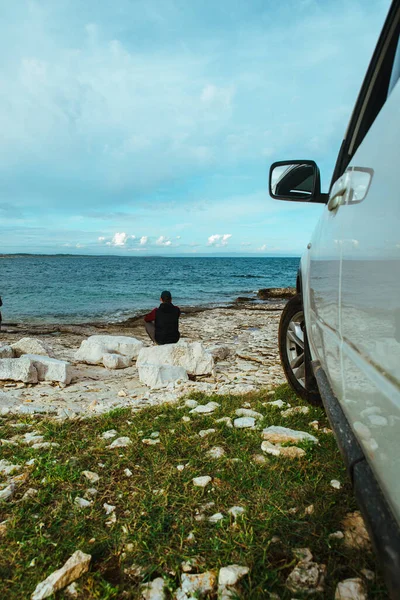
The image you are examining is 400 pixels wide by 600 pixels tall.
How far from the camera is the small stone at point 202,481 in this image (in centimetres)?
243

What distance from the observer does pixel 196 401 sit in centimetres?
423

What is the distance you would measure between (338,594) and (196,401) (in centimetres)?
274

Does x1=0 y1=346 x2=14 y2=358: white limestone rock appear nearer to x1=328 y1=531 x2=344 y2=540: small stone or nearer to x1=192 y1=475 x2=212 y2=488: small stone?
x1=192 y1=475 x2=212 y2=488: small stone

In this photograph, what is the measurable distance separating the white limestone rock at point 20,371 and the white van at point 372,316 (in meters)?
4.28

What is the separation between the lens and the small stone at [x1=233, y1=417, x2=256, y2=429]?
3.39 m

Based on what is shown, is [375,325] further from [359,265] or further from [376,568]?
[376,568]

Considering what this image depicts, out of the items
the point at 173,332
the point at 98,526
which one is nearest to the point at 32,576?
the point at 98,526

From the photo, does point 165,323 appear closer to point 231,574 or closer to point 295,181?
point 295,181

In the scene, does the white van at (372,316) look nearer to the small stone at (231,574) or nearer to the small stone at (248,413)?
the small stone at (231,574)

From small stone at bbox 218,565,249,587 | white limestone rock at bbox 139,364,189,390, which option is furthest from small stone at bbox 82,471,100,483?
white limestone rock at bbox 139,364,189,390

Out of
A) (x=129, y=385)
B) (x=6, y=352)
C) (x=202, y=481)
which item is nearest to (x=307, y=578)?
(x=202, y=481)

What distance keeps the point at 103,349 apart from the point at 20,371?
6.32 feet

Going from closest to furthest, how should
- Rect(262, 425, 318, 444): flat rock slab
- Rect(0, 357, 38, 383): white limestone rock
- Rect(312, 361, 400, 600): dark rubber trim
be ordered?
1. Rect(312, 361, 400, 600): dark rubber trim
2. Rect(262, 425, 318, 444): flat rock slab
3. Rect(0, 357, 38, 383): white limestone rock

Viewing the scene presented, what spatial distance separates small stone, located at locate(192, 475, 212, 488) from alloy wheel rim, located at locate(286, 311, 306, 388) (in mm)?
1820
